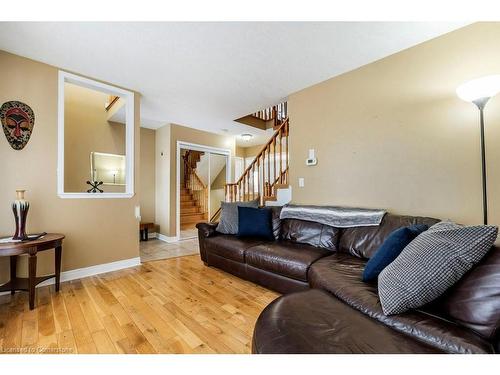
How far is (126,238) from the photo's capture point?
3070mm

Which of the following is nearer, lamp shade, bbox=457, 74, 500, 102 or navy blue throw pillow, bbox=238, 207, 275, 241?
lamp shade, bbox=457, 74, 500, 102

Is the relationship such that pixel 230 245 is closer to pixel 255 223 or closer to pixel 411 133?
pixel 255 223

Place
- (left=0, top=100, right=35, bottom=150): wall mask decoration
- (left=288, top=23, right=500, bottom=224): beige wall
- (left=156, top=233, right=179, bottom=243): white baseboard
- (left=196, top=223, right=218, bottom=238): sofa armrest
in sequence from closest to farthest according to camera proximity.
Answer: (left=288, top=23, right=500, bottom=224): beige wall → (left=0, top=100, right=35, bottom=150): wall mask decoration → (left=196, top=223, right=218, bottom=238): sofa armrest → (left=156, top=233, right=179, bottom=243): white baseboard

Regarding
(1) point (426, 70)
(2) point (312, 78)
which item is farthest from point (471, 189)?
(2) point (312, 78)

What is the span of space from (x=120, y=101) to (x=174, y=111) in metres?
0.83

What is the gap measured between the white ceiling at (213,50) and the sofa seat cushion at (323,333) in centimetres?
215

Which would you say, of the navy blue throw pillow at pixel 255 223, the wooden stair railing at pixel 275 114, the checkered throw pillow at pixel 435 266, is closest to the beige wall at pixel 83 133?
the navy blue throw pillow at pixel 255 223

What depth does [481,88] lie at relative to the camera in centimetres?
160

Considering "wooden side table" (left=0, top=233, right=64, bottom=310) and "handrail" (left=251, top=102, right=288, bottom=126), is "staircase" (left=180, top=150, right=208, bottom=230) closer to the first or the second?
"handrail" (left=251, top=102, right=288, bottom=126)

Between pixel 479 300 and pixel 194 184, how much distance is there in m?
6.17

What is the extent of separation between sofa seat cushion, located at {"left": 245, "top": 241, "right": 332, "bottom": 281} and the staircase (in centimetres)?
395

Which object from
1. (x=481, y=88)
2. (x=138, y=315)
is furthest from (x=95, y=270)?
(x=481, y=88)

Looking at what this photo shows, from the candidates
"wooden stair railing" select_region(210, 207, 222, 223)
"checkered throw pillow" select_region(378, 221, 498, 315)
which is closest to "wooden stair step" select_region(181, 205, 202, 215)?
"wooden stair railing" select_region(210, 207, 222, 223)

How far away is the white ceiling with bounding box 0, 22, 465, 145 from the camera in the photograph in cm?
192
